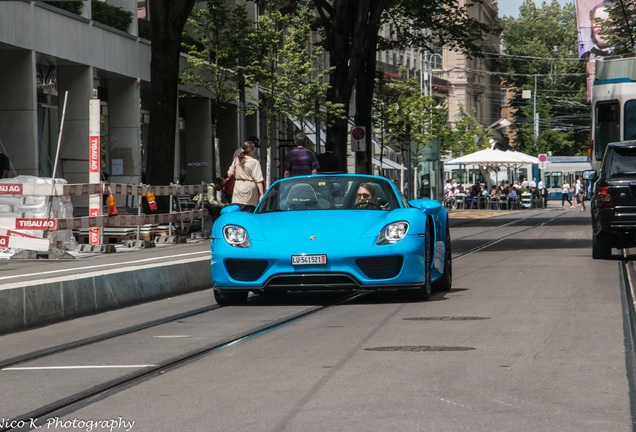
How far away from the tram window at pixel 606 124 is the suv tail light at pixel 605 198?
36.6 feet

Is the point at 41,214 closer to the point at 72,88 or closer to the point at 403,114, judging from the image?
the point at 72,88

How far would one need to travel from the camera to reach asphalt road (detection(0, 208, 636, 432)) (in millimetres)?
6094

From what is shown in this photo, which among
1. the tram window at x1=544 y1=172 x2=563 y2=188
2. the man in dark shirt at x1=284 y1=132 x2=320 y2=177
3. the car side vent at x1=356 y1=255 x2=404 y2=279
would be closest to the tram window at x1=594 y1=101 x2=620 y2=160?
the man in dark shirt at x1=284 y1=132 x2=320 y2=177

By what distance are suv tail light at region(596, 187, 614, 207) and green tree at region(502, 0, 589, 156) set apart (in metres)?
92.3

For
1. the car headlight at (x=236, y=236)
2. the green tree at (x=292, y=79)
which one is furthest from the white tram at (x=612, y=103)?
the car headlight at (x=236, y=236)

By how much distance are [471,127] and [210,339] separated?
97879mm

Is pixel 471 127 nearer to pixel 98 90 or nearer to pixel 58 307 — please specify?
pixel 98 90

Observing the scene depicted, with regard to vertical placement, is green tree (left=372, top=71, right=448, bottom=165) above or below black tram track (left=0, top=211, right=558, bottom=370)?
above

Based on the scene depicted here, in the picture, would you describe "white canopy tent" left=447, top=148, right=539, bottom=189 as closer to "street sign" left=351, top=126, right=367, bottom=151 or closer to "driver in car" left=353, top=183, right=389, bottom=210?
"street sign" left=351, top=126, right=367, bottom=151

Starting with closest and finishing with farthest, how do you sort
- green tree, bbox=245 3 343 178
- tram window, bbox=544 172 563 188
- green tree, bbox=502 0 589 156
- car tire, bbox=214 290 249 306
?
car tire, bbox=214 290 249 306
green tree, bbox=245 3 343 178
tram window, bbox=544 172 563 188
green tree, bbox=502 0 589 156

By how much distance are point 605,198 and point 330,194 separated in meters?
7.20

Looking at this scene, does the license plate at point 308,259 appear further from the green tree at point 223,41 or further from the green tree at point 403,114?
the green tree at point 403,114

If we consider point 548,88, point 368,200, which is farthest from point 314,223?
point 548,88

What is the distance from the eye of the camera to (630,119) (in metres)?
30.0
